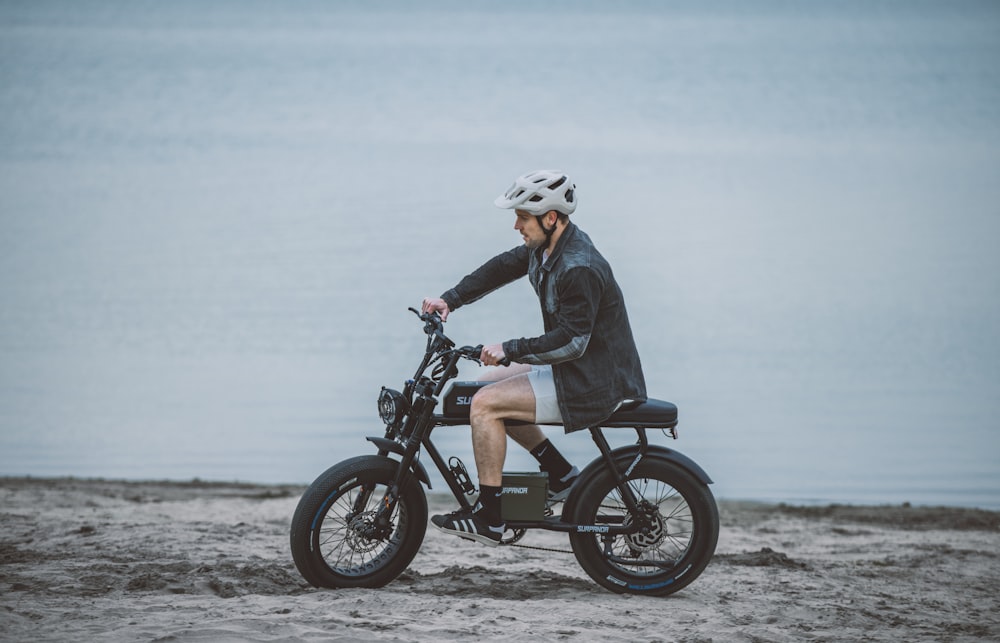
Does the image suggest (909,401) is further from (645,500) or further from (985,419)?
(645,500)

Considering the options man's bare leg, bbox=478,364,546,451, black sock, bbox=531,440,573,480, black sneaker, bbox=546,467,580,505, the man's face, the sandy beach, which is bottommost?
the sandy beach

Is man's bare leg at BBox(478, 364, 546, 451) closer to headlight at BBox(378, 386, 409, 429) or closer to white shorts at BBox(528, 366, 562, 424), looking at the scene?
white shorts at BBox(528, 366, 562, 424)

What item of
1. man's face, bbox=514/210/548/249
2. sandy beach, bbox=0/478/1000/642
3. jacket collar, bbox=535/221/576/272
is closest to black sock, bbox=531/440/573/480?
sandy beach, bbox=0/478/1000/642

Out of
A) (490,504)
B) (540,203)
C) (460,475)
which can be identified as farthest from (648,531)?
(540,203)

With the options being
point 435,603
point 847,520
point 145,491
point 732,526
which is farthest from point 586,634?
point 145,491

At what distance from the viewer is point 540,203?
6.11 m

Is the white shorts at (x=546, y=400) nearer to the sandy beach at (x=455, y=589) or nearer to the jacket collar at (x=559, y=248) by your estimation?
the jacket collar at (x=559, y=248)

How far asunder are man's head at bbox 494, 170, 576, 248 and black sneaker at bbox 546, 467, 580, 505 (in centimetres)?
124

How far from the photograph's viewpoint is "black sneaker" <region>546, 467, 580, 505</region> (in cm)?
648

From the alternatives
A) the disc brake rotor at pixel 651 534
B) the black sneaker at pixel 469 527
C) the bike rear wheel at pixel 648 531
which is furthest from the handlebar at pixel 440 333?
the disc brake rotor at pixel 651 534

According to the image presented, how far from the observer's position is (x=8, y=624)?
523cm

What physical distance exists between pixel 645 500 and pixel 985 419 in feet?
38.5

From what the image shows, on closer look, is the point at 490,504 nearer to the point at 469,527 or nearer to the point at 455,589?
the point at 469,527

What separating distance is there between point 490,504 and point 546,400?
1.93 feet
